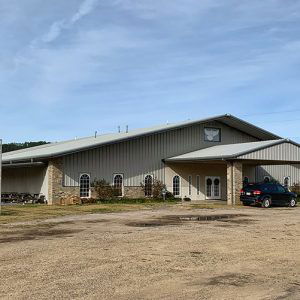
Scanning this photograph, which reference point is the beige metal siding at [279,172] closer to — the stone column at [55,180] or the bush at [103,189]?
the bush at [103,189]

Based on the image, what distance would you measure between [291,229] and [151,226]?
466 centimetres

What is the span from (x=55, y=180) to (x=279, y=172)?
67.3ft

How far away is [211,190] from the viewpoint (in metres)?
38.3

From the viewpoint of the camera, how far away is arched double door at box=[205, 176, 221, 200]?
38.1 metres

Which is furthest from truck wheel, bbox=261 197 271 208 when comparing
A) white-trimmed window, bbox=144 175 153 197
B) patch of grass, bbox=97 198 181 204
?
white-trimmed window, bbox=144 175 153 197

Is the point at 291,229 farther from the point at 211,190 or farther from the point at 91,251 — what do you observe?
the point at 211,190

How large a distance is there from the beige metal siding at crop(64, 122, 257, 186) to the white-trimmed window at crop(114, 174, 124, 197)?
297 mm

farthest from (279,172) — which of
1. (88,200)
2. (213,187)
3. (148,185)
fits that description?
(88,200)

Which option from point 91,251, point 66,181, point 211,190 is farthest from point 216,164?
point 91,251

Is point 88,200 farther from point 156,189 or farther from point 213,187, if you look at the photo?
point 213,187

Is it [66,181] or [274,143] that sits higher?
[274,143]

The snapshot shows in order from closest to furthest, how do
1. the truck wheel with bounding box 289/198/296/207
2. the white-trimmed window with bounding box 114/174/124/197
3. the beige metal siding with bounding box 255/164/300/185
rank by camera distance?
1. the truck wheel with bounding box 289/198/296/207
2. the white-trimmed window with bounding box 114/174/124/197
3. the beige metal siding with bounding box 255/164/300/185

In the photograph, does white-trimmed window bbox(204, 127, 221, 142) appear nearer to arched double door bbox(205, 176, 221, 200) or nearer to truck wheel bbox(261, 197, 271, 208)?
arched double door bbox(205, 176, 221, 200)

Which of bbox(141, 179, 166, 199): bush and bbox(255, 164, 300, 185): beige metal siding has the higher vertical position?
bbox(255, 164, 300, 185): beige metal siding
